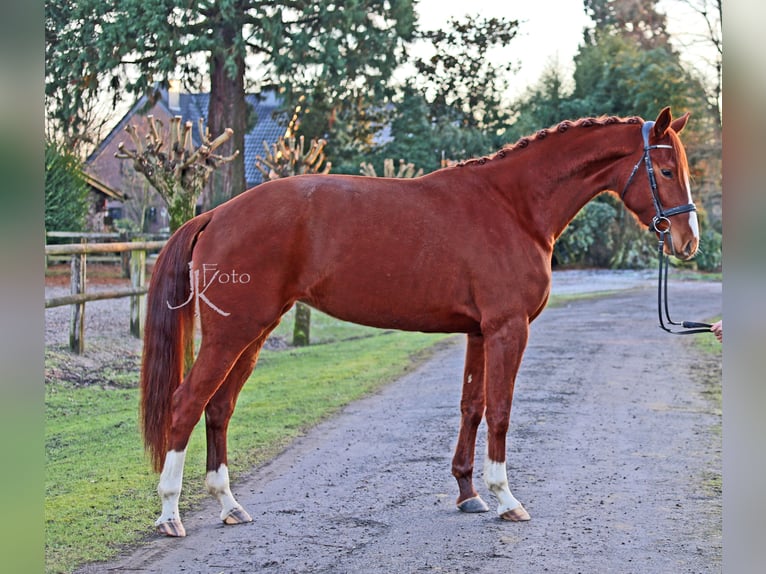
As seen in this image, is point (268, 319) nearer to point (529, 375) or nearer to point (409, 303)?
point (409, 303)

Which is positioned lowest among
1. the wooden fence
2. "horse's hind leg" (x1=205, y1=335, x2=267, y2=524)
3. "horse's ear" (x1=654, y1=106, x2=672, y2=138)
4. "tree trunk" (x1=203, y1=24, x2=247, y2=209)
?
"horse's hind leg" (x1=205, y1=335, x2=267, y2=524)

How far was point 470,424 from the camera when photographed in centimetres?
465

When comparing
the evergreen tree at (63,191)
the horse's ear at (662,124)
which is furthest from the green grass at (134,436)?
the evergreen tree at (63,191)

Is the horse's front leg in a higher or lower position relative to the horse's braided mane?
lower

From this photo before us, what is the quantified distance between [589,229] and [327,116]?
1033 centimetres

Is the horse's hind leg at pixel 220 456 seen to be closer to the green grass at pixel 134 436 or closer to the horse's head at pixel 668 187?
the green grass at pixel 134 436

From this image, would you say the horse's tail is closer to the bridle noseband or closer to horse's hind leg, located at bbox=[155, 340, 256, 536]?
horse's hind leg, located at bbox=[155, 340, 256, 536]

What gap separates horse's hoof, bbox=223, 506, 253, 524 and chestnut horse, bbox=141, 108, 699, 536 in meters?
0.01

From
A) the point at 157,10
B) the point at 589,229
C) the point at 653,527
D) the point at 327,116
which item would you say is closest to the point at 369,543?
the point at 653,527

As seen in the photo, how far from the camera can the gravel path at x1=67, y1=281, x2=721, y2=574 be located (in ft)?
12.6

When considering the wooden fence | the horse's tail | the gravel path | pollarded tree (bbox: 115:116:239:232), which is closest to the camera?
the gravel path

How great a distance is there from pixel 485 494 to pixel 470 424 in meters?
0.59

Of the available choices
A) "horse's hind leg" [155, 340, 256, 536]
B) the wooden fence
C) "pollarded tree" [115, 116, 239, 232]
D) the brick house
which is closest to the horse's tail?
"horse's hind leg" [155, 340, 256, 536]
